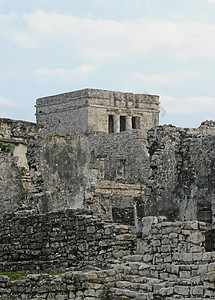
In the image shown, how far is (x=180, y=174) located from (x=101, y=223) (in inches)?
184

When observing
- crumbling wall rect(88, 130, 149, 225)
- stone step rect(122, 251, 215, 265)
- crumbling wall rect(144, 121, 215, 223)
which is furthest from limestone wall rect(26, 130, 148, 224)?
crumbling wall rect(88, 130, 149, 225)

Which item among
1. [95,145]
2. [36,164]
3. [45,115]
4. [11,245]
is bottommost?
[11,245]

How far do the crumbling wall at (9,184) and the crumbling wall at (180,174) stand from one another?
6088 millimetres

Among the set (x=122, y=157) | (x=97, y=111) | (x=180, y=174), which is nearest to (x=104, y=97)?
A: (x=97, y=111)

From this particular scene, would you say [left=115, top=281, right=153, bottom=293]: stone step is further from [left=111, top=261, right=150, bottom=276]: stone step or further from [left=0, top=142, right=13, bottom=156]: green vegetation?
[left=0, top=142, right=13, bottom=156]: green vegetation

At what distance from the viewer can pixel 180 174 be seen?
1506 cm

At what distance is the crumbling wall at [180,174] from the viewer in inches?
567

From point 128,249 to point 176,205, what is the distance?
460cm

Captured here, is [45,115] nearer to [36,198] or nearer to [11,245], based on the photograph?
[36,198]

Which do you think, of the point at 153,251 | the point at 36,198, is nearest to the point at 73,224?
the point at 153,251

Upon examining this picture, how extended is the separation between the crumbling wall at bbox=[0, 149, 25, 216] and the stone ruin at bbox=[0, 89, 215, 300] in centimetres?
3

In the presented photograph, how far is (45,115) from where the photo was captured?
43812 millimetres

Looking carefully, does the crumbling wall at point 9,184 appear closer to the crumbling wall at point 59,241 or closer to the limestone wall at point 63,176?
the limestone wall at point 63,176

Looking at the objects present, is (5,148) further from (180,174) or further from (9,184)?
(180,174)
